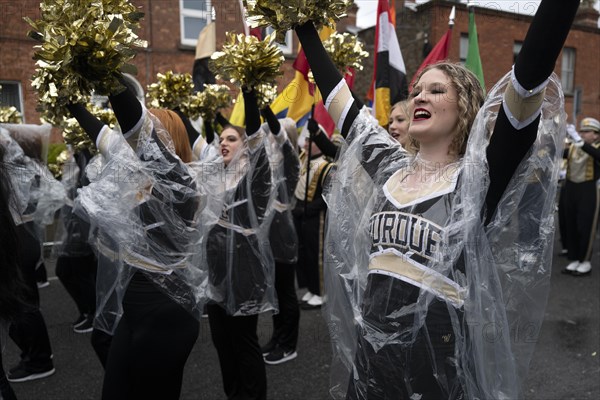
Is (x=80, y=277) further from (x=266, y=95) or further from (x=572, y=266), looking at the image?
(x=572, y=266)

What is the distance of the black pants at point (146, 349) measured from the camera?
6.78 feet

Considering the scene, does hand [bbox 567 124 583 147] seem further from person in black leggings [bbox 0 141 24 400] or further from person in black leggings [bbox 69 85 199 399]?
person in black leggings [bbox 0 141 24 400]

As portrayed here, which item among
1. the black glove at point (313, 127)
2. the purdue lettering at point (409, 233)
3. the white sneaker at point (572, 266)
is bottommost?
the white sneaker at point (572, 266)

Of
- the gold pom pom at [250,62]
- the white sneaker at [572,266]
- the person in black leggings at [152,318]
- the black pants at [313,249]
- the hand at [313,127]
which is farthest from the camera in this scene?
the white sneaker at [572,266]

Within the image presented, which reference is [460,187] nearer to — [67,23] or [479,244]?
[479,244]

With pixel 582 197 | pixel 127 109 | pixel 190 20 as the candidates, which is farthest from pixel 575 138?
pixel 190 20

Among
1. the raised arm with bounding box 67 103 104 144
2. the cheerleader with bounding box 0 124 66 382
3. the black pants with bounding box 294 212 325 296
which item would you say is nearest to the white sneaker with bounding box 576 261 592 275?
the black pants with bounding box 294 212 325 296

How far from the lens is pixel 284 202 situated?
13.5ft

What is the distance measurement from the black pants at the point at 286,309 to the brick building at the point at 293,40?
2.54 metres

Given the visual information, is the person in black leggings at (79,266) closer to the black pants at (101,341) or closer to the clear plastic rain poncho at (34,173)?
the clear plastic rain poncho at (34,173)

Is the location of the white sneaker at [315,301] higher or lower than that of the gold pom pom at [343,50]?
lower

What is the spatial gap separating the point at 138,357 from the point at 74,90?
1.11m

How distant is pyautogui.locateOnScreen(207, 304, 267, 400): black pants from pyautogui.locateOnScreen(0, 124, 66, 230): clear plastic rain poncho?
199 cm

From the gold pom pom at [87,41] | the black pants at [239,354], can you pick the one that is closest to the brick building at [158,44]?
the black pants at [239,354]
